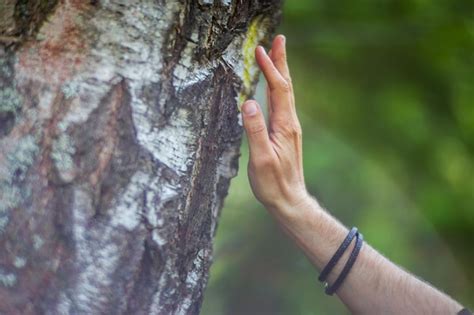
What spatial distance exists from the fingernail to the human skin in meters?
0.02

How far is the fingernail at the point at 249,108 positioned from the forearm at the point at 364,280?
0.38m

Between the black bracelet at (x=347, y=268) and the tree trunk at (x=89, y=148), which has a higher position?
the tree trunk at (x=89, y=148)

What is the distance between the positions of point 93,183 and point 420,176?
11.3 feet

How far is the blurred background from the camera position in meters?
4.01

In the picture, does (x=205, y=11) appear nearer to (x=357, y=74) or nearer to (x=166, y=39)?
(x=166, y=39)

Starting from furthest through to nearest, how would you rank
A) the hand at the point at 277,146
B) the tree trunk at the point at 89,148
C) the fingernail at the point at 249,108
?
1. the hand at the point at 277,146
2. the fingernail at the point at 249,108
3. the tree trunk at the point at 89,148

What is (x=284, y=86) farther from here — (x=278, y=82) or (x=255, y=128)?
(x=255, y=128)

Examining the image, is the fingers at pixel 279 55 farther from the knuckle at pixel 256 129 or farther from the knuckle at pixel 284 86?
the knuckle at pixel 256 129

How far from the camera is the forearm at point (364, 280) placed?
190cm

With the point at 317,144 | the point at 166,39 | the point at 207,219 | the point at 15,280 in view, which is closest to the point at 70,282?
the point at 15,280

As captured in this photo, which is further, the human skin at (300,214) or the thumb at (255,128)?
the human skin at (300,214)

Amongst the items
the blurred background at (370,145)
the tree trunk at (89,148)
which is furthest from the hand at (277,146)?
Answer: the blurred background at (370,145)

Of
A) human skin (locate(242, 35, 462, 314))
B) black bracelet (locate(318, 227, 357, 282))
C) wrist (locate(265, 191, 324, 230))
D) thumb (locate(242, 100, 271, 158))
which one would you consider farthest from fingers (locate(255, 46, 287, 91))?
black bracelet (locate(318, 227, 357, 282))

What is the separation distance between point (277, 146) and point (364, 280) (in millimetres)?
454
